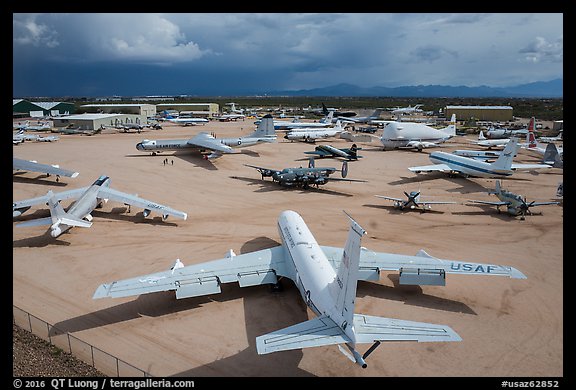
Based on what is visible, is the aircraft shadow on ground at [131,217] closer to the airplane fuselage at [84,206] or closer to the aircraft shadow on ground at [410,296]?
the airplane fuselage at [84,206]

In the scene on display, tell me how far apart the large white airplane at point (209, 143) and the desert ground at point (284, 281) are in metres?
12.0

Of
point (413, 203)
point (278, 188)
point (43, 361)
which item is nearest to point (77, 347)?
point (43, 361)

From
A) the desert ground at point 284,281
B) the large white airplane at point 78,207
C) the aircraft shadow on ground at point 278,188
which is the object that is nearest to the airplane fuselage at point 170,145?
the desert ground at point 284,281

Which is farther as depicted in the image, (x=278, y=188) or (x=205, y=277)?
(x=278, y=188)

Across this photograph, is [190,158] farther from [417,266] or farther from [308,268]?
[417,266]

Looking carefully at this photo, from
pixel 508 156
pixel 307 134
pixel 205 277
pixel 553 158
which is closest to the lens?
pixel 205 277

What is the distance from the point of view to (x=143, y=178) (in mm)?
49781

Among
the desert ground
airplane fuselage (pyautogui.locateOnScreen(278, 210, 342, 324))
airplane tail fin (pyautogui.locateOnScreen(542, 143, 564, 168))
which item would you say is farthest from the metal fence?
airplane tail fin (pyautogui.locateOnScreen(542, 143, 564, 168))

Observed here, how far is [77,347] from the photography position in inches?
671

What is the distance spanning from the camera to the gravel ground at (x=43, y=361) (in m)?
14.9

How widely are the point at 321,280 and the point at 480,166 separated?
127ft

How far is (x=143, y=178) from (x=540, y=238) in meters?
44.7
